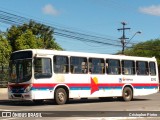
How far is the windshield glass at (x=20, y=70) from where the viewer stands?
22688 millimetres

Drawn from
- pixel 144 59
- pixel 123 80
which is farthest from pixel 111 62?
pixel 144 59

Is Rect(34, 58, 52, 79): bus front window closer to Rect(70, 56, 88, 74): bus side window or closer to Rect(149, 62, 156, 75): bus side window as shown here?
Rect(70, 56, 88, 74): bus side window

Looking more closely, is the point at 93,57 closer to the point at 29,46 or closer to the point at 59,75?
the point at 59,75

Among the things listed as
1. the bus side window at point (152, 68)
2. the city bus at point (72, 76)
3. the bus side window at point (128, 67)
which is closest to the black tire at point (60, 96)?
the city bus at point (72, 76)

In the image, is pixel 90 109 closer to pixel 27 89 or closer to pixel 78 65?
pixel 27 89

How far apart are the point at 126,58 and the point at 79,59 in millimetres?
Answer: 4368

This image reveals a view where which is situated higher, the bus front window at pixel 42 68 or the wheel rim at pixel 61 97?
the bus front window at pixel 42 68

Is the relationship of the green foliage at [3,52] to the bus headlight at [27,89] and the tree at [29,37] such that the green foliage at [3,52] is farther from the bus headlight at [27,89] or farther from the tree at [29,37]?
the bus headlight at [27,89]

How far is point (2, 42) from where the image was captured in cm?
4275

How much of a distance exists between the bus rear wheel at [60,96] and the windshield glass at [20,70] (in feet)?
6.16

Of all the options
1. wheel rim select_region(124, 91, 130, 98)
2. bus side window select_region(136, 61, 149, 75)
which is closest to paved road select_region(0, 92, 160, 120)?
wheel rim select_region(124, 91, 130, 98)

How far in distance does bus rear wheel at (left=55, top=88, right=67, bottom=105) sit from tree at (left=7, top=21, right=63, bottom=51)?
2606cm

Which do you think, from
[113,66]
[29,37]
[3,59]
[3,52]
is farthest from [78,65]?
[29,37]

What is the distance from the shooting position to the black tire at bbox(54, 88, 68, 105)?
77.0 feet
